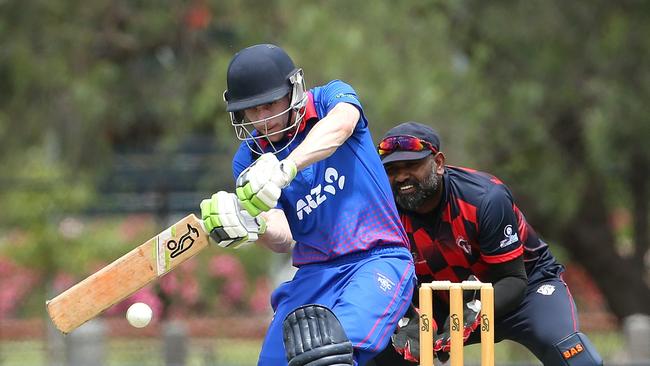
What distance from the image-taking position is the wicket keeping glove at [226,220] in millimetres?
4234

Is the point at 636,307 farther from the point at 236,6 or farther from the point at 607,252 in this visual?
the point at 236,6

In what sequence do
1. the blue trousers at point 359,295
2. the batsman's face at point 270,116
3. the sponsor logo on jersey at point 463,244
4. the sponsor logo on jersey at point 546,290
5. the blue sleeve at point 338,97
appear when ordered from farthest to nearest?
1. the sponsor logo on jersey at point 546,290
2. the sponsor logo on jersey at point 463,244
3. the blue sleeve at point 338,97
4. the batsman's face at point 270,116
5. the blue trousers at point 359,295

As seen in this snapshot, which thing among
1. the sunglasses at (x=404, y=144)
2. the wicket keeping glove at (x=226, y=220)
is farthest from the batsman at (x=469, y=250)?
the wicket keeping glove at (x=226, y=220)

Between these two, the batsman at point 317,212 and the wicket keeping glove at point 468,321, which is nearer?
the batsman at point 317,212

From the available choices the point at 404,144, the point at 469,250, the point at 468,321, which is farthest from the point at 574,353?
the point at 404,144

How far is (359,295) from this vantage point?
14.5 ft

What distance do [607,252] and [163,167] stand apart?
16.8 ft

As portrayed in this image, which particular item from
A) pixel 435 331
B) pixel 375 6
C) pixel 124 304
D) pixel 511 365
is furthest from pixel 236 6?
pixel 435 331

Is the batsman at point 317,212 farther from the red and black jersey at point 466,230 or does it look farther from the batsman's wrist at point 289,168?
the red and black jersey at point 466,230

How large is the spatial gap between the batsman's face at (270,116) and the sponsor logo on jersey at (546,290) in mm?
1616

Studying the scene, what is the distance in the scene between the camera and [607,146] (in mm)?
11695

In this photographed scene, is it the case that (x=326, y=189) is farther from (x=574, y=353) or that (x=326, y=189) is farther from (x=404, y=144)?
(x=574, y=353)

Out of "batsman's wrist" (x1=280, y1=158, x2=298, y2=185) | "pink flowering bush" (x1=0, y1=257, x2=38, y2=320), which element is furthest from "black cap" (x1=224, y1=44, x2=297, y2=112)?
"pink flowering bush" (x1=0, y1=257, x2=38, y2=320)

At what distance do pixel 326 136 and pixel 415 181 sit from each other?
927mm
